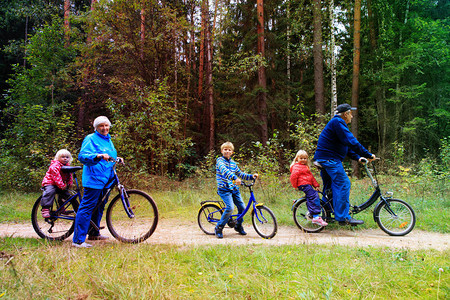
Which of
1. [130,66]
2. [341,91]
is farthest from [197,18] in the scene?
[341,91]

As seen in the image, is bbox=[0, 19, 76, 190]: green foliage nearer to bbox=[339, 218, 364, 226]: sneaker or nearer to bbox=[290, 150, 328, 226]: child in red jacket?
bbox=[290, 150, 328, 226]: child in red jacket

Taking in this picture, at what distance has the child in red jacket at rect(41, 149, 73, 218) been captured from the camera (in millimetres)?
4469

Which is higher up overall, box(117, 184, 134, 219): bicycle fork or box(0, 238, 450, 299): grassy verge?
box(117, 184, 134, 219): bicycle fork

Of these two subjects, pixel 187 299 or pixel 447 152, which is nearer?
pixel 187 299

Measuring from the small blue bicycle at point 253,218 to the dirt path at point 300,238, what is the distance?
15 cm

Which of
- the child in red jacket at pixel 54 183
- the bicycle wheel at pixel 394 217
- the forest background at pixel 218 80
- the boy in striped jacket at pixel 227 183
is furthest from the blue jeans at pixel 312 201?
the child in red jacket at pixel 54 183

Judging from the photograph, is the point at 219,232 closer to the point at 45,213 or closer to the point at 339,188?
the point at 339,188

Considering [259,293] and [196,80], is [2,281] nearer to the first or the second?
[259,293]

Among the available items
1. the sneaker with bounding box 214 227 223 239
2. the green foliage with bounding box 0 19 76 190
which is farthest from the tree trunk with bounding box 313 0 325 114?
the green foliage with bounding box 0 19 76 190

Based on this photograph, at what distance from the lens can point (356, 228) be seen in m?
5.40

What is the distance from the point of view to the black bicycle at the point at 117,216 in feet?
13.9

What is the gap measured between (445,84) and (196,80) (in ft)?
53.8

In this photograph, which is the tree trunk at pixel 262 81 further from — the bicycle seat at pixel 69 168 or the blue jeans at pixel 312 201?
the bicycle seat at pixel 69 168

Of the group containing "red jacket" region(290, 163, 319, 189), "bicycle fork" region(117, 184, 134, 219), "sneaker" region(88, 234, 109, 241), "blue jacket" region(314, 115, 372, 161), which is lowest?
"sneaker" region(88, 234, 109, 241)
